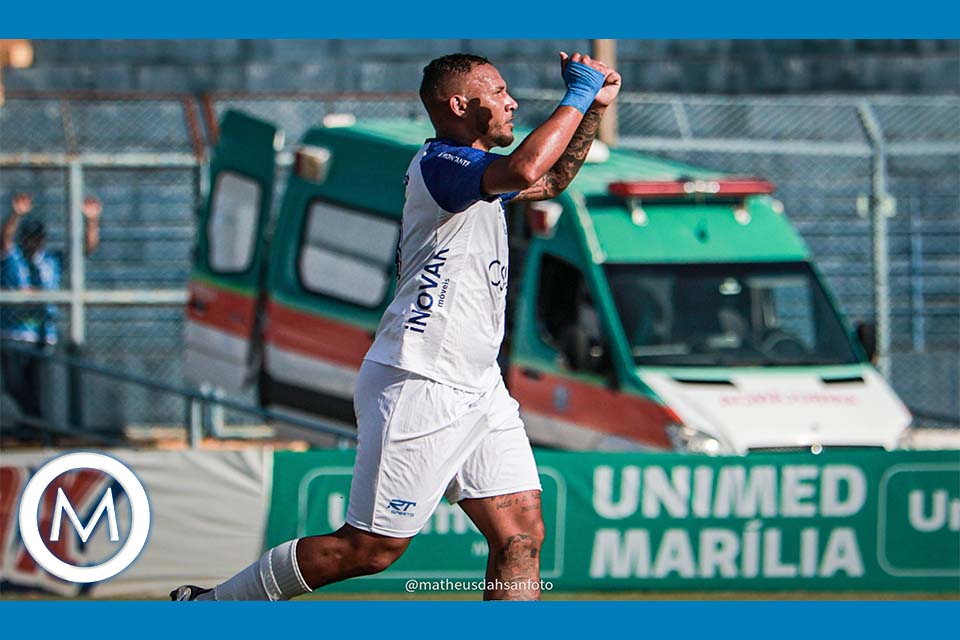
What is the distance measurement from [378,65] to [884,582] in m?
5.75

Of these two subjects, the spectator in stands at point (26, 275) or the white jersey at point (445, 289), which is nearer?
the white jersey at point (445, 289)

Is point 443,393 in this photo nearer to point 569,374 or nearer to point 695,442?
point 695,442

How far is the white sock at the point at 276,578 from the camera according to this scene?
18.7ft

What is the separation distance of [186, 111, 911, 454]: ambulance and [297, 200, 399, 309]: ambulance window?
0.04 feet

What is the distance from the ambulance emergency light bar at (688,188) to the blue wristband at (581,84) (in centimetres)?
484

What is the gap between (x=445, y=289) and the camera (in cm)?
560

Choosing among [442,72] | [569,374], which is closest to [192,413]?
[569,374]

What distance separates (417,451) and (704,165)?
678 centimetres

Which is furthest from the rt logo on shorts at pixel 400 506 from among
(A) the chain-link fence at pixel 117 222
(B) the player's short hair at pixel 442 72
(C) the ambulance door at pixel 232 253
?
(A) the chain-link fence at pixel 117 222

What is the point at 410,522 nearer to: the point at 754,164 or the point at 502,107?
the point at 502,107

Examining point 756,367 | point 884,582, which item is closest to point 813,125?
point 756,367

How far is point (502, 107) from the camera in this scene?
18.3ft

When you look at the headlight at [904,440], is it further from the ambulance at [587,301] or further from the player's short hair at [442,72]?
the player's short hair at [442,72]

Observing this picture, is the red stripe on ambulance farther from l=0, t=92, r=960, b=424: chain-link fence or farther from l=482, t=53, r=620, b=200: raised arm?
l=482, t=53, r=620, b=200: raised arm
